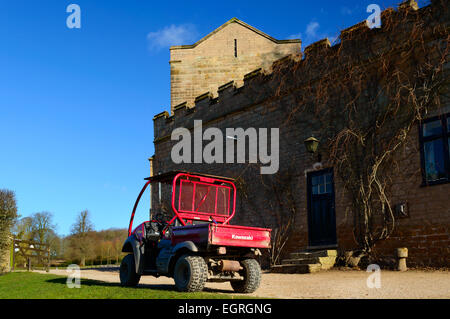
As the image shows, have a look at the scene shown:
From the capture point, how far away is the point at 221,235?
7387 mm

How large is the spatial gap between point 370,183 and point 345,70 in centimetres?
313

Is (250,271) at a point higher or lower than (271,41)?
lower

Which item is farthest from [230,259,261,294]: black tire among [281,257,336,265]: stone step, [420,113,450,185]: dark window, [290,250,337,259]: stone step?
[420,113,450,185]: dark window

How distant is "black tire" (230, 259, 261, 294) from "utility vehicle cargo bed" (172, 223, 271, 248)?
1.23 ft

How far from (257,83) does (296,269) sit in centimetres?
637

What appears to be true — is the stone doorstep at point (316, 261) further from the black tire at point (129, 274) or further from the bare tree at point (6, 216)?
the bare tree at point (6, 216)

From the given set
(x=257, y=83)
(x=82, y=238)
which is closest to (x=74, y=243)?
(x=82, y=238)

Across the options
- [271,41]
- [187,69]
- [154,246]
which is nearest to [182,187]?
[154,246]

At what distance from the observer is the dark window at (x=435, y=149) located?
10.1 m

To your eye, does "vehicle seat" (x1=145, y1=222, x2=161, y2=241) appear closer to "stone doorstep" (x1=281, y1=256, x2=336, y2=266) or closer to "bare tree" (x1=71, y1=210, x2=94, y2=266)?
"stone doorstep" (x1=281, y1=256, x2=336, y2=266)

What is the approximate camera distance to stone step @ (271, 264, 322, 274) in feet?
35.0

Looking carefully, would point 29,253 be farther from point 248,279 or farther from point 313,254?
point 248,279

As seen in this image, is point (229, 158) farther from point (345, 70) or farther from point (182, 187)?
point (182, 187)

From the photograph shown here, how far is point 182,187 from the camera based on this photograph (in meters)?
8.70
